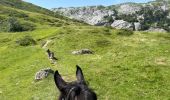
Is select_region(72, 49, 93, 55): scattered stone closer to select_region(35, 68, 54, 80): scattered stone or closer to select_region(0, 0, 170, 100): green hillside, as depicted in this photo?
select_region(0, 0, 170, 100): green hillside

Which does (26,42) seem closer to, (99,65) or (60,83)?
(99,65)

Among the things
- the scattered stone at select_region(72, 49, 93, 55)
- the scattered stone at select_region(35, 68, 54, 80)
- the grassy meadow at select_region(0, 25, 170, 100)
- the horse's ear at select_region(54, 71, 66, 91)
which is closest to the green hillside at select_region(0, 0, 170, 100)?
the grassy meadow at select_region(0, 25, 170, 100)

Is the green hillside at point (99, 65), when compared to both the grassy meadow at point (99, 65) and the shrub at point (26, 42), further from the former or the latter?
the shrub at point (26, 42)

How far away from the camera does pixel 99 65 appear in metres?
45.3

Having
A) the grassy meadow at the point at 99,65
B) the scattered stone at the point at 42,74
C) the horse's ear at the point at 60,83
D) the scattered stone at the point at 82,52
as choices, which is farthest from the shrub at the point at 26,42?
the horse's ear at the point at 60,83

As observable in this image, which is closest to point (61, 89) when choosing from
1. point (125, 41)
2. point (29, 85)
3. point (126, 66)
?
point (29, 85)

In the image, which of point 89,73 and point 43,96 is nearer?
point 43,96

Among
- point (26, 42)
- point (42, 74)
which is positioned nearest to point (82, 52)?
point (42, 74)

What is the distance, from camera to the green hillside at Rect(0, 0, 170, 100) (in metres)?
35.0

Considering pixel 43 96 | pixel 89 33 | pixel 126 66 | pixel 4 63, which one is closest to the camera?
pixel 43 96

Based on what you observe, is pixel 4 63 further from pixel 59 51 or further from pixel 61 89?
pixel 61 89

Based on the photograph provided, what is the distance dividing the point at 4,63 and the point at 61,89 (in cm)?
4850

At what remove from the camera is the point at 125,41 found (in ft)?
214

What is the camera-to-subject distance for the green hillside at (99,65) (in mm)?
35031
